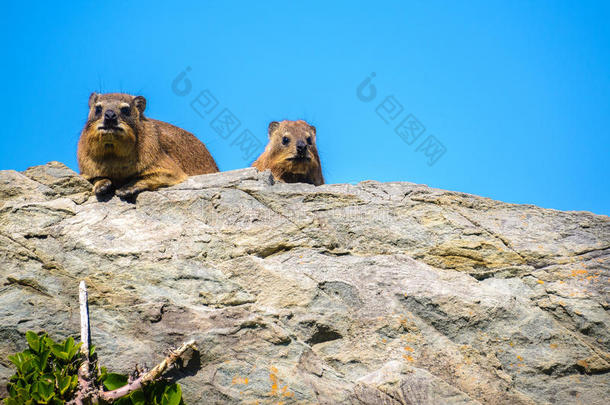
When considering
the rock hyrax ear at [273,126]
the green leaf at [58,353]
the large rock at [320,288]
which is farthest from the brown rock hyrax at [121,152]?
the rock hyrax ear at [273,126]

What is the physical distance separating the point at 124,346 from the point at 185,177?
3203mm

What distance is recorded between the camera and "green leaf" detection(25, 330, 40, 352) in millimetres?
6211

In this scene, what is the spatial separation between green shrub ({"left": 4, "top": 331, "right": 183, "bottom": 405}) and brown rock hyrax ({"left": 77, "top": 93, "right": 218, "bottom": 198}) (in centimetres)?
264

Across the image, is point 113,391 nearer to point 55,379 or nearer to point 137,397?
point 137,397

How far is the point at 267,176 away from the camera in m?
8.73

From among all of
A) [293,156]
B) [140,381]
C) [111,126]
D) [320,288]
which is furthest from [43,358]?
[293,156]

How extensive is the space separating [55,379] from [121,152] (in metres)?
3.64

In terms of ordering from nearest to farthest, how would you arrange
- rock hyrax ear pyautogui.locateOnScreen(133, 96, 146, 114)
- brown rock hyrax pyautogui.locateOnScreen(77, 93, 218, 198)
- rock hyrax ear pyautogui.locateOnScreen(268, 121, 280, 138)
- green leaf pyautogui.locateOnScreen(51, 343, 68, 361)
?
1. green leaf pyautogui.locateOnScreen(51, 343, 68, 361)
2. brown rock hyrax pyautogui.locateOnScreen(77, 93, 218, 198)
3. rock hyrax ear pyautogui.locateOnScreen(133, 96, 146, 114)
4. rock hyrax ear pyautogui.locateOnScreen(268, 121, 280, 138)

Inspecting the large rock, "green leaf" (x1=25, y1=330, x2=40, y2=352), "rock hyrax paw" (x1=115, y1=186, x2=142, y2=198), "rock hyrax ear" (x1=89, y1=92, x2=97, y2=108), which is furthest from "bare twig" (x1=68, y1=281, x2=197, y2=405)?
"rock hyrax ear" (x1=89, y1=92, x2=97, y2=108)

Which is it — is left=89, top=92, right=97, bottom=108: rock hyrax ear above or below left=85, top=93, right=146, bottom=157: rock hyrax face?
above

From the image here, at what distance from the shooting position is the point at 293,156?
1130 centimetres

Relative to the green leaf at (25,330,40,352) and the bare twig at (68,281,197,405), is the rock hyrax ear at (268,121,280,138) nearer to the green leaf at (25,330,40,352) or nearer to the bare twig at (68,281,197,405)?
the bare twig at (68,281,197,405)

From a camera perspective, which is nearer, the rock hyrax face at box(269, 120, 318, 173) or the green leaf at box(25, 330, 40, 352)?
the green leaf at box(25, 330, 40, 352)

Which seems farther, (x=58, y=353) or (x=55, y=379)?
(x=58, y=353)
